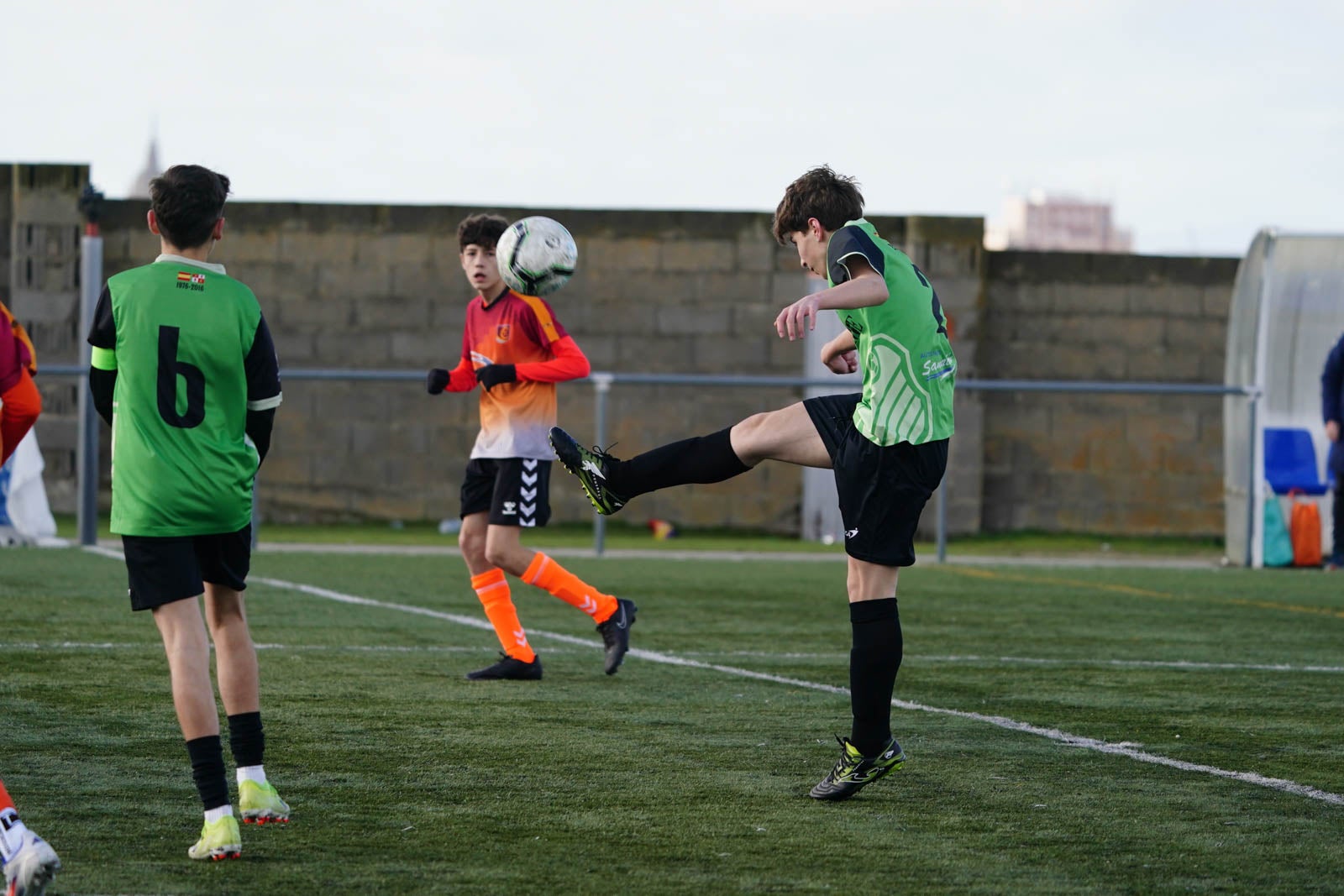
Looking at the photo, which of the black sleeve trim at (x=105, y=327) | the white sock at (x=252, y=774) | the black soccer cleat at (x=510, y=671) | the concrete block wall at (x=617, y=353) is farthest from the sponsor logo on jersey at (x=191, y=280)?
the concrete block wall at (x=617, y=353)

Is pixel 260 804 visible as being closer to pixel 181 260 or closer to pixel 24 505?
pixel 181 260

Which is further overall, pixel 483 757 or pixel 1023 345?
pixel 1023 345

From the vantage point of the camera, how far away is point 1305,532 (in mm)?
14211

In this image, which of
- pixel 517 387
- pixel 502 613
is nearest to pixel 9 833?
pixel 502 613

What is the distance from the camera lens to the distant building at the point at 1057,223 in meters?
133

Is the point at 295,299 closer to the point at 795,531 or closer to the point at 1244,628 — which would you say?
the point at 795,531

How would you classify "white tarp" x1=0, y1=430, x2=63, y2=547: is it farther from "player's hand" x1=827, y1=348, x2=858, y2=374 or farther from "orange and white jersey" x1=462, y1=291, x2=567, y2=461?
"player's hand" x1=827, y1=348, x2=858, y2=374

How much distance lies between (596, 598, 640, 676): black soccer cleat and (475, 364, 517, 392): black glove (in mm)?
1053

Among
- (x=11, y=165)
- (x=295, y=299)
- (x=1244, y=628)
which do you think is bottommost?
(x=1244, y=628)

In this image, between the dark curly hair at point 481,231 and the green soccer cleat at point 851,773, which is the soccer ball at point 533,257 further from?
the green soccer cleat at point 851,773

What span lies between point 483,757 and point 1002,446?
1236 cm

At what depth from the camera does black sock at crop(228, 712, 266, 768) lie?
4289 millimetres

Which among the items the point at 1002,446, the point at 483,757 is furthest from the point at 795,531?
the point at 483,757

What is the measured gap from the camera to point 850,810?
182 inches
